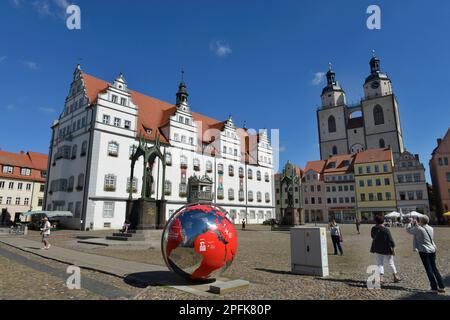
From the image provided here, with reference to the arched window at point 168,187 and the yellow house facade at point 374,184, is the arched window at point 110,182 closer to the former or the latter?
the arched window at point 168,187

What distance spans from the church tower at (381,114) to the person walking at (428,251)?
67.5 m

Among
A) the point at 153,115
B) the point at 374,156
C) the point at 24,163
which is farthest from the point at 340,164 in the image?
the point at 24,163

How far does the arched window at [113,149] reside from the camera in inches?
1299

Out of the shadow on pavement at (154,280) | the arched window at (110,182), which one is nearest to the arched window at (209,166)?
the arched window at (110,182)

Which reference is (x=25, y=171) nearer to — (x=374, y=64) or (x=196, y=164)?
(x=196, y=164)

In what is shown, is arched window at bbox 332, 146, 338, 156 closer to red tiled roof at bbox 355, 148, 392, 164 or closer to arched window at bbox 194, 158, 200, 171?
red tiled roof at bbox 355, 148, 392, 164

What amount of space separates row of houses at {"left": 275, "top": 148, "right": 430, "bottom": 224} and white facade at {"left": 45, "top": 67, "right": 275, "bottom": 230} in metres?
12.9

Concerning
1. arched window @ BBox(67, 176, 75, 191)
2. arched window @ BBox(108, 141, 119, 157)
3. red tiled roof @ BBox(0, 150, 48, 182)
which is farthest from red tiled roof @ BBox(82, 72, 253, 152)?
red tiled roof @ BBox(0, 150, 48, 182)
